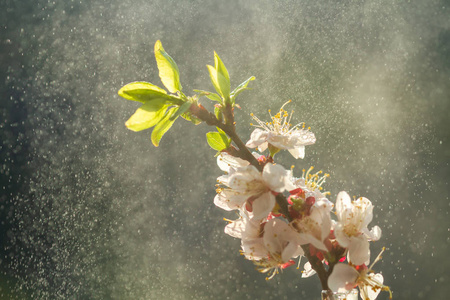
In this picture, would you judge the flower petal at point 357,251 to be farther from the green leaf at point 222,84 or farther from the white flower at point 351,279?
the green leaf at point 222,84

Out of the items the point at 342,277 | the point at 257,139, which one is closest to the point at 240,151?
the point at 257,139

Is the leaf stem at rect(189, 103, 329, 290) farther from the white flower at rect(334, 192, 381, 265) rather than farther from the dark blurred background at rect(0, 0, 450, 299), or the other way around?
the dark blurred background at rect(0, 0, 450, 299)

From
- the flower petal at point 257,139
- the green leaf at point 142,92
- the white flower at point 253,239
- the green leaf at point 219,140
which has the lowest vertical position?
the white flower at point 253,239

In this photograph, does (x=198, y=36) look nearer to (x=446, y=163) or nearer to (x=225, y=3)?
(x=225, y=3)

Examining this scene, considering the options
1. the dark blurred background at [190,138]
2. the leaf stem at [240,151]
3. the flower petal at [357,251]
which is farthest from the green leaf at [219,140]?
the dark blurred background at [190,138]

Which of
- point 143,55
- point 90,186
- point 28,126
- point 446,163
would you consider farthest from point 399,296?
point 28,126

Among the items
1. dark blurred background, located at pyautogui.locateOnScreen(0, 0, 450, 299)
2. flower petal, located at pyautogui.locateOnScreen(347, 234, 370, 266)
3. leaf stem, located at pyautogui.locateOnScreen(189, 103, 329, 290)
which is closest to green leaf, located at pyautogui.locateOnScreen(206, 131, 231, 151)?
leaf stem, located at pyautogui.locateOnScreen(189, 103, 329, 290)

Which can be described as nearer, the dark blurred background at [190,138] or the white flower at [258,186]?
the white flower at [258,186]
